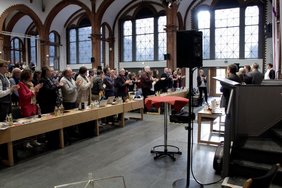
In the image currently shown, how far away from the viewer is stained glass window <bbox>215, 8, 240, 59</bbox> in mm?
14609

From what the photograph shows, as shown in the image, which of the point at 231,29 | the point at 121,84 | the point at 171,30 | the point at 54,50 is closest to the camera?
the point at 121,84

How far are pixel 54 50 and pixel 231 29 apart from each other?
1180 cm

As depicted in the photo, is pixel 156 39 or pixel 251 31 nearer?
pixel 251 31

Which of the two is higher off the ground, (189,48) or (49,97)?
(189,48)

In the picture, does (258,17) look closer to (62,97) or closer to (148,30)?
(148,30)

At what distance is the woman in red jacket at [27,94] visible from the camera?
4691 mm

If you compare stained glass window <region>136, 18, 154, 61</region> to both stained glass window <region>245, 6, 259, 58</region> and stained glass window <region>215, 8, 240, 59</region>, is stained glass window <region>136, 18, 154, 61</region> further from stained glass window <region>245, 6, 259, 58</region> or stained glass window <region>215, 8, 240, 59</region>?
stained glass window <region>245, 6, 259, 58</region>

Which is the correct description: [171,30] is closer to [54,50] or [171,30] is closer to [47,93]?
[47,93]

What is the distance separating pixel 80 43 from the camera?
1923 cm

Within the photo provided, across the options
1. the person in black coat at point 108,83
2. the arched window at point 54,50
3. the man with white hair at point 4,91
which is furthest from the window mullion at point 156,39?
the man with white hair at point 4,91

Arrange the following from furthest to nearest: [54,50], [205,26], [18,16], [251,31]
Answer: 1. [54,50]
2. [18,16]
3. [205,26]
4. [251,31]

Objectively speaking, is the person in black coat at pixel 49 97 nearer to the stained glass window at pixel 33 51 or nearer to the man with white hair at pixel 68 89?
the man with white hair at pixel 68 89

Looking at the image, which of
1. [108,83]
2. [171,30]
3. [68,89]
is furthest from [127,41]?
[68,89]

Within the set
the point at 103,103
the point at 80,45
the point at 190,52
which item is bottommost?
the point at 103,103
